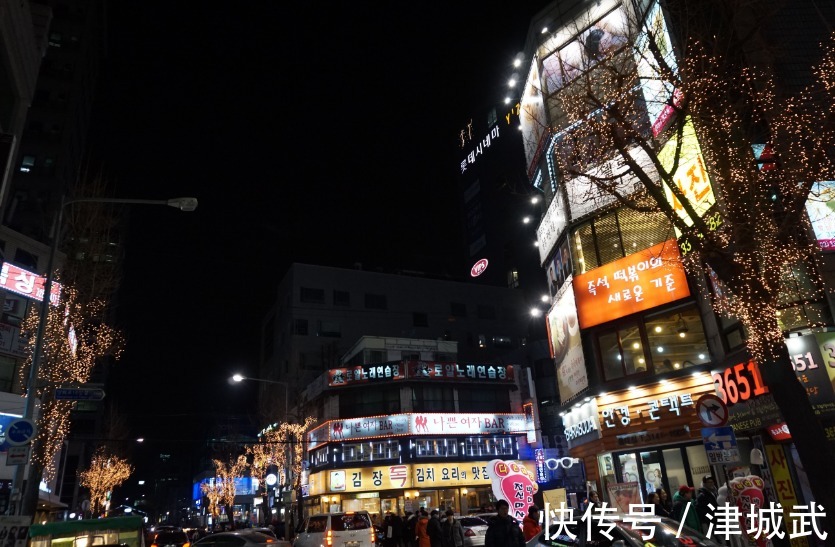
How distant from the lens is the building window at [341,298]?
6119 centimetres

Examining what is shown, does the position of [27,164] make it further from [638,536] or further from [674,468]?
[638,536]

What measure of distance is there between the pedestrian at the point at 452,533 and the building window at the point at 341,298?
44.3m

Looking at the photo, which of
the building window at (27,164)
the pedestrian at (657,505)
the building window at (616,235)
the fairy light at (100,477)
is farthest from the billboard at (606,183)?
the fairy light at (100,477)

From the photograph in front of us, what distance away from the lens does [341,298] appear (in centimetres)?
6153

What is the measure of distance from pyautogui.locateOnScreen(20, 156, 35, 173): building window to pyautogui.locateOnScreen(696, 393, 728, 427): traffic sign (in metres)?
54.9

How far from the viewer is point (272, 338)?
232ft

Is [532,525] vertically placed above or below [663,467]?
below

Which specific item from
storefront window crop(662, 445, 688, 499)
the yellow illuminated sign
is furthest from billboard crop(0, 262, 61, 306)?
storefront window crop(662, 445, 688, 499)

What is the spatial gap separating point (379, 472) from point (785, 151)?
1460 inches

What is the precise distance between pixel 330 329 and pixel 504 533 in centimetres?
5119

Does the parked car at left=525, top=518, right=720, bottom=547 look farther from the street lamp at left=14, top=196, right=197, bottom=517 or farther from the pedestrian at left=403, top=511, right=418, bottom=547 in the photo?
the pedestrian at left=403, top=511, right=418, bottom=547

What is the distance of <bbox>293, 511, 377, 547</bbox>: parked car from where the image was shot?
53.6 ft

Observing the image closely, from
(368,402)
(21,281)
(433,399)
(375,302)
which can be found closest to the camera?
(21,281)

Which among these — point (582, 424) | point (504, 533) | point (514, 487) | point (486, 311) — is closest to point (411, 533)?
point (514, 487)
